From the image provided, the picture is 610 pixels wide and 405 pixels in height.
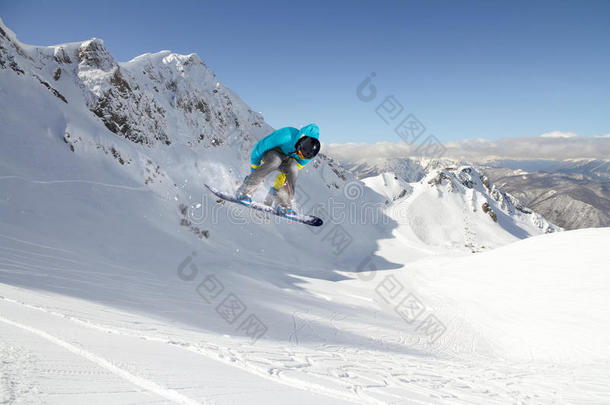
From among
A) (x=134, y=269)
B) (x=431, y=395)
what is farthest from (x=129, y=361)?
(x=134, y=269)

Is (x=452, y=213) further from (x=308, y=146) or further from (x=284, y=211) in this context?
(x=308, y=146)

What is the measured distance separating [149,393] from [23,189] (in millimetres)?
17054

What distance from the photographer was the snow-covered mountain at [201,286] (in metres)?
3.63

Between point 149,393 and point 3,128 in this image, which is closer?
point 149,393

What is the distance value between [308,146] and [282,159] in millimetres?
1083

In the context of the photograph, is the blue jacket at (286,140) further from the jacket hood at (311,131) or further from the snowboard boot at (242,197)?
the snowboard boot at (242,197)

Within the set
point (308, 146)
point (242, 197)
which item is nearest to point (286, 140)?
point (308, 146)

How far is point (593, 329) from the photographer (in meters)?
11.8

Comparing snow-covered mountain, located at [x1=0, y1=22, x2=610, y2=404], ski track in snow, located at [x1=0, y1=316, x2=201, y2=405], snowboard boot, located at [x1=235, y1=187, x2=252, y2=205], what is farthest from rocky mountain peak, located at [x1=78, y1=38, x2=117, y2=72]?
ski track in snow, located at [x1=0, y1=316, x2=201, y2=405]

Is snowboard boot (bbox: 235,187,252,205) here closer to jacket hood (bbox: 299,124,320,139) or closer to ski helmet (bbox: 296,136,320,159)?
ski helmet (bbox: 296,136,320,159)

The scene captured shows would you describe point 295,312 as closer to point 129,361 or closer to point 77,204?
point 129,361

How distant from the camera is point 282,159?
25.0 feet

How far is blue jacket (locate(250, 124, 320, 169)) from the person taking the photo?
22.4ft

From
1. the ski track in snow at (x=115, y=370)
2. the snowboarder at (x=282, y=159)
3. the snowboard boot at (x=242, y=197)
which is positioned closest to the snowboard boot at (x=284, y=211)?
the snowboarder at (x=282, y=159)
